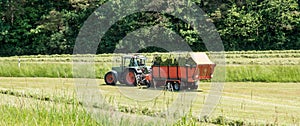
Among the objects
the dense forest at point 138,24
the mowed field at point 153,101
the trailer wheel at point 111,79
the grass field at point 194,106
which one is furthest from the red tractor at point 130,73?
the dense forest at point 138,24

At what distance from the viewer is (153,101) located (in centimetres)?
985

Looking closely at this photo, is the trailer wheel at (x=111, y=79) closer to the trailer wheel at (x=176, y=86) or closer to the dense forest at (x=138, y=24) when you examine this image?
the trailer wheel at (x=176, y=86)

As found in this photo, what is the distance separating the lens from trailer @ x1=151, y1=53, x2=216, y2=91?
39.5 feet

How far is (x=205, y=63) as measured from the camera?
12188 mm

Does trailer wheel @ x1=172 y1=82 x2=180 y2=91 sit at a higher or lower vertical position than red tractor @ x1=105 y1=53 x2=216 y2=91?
lower

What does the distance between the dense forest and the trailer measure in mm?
18531

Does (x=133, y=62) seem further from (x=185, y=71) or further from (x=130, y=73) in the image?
(x=185, y=71)

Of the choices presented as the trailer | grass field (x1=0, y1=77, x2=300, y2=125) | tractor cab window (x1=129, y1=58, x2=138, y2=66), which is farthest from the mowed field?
tractor cab window (x1=129, y1=58, x2=138, y2=66)

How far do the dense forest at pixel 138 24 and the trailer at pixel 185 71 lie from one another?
1853 centimetres

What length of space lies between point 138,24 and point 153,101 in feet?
73.4

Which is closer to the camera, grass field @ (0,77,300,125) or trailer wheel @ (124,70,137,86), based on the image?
grass field @ (0,77,300,125)

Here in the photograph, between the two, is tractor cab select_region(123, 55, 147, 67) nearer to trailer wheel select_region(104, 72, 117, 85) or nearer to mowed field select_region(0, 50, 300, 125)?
trailer wheel select_region(104, 72, 117, 85)

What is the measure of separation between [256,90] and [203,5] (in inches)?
842

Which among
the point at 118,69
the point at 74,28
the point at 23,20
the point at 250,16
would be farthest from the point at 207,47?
the point at 118,69
